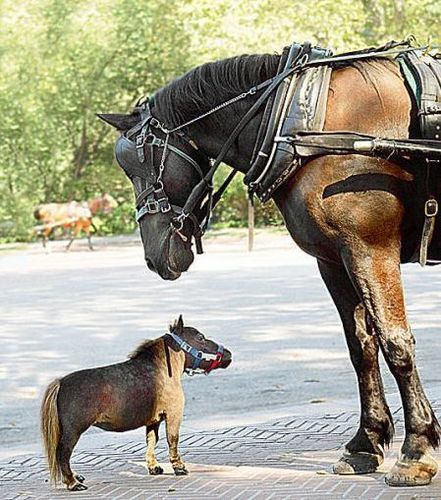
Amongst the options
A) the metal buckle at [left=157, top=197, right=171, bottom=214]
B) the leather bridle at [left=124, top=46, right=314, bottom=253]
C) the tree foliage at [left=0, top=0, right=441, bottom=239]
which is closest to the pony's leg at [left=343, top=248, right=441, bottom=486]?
the leather bridle at [left=124, top=46, right=314, bottom=253]

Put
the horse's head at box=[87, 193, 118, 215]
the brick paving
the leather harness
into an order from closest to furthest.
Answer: the leather harness < the brick paving < the horse's head at box=[87, 193, 118, 215]

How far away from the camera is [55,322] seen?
15406 millimetres

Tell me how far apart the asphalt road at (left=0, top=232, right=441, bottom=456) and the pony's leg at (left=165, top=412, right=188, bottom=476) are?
5.96ft

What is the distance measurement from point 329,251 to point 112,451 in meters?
2.56

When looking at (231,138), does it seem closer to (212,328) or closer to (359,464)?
(359,464)

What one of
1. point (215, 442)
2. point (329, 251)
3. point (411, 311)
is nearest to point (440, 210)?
point (329, 251)

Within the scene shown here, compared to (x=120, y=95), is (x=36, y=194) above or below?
below

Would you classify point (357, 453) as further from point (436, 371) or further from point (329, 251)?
point (436, 371)

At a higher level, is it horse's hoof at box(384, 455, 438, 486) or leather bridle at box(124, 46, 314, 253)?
leather bridle at box(124, 46, 314, 253)

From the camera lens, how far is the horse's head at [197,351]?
6.44 meters

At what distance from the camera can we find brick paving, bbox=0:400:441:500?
584 cm

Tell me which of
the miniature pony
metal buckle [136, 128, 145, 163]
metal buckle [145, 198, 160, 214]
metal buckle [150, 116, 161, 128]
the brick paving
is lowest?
the brick paving

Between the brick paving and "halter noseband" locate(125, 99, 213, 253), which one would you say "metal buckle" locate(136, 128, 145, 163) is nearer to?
"halter noseband" locate(125, 99, 213, 253)

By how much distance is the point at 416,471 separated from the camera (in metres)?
5.60
